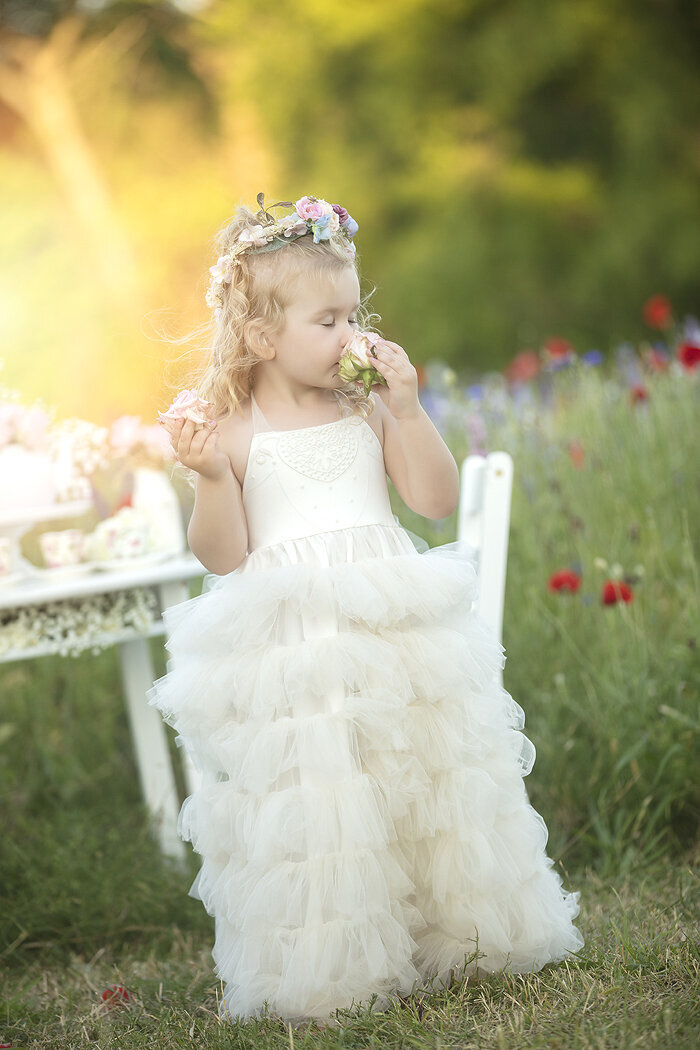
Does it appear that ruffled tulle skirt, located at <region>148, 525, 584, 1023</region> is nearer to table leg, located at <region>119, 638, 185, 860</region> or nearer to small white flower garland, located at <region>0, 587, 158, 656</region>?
small white flower garland, located at <region>0, 587, 158, 656</region>

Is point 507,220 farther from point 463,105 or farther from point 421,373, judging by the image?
point 421,373

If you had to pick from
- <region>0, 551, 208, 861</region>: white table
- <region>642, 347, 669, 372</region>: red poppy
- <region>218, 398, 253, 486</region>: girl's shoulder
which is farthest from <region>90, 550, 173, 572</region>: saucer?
<region>642, 347, 669, 372</region>: red poppy

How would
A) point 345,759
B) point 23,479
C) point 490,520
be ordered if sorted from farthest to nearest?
1. point 23,479
2. point 490,520
3. point 345,759

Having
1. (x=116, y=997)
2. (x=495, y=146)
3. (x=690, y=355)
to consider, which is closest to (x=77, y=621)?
(x=116, y=997)

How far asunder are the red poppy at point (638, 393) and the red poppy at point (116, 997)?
7.94 feet

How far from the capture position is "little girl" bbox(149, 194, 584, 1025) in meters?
1.90

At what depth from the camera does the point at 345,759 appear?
190 cm

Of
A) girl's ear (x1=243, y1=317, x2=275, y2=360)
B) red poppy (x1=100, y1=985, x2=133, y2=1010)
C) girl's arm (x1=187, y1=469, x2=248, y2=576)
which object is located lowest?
red poppy (x1=100, y1=985, x2=133, y2=1010)

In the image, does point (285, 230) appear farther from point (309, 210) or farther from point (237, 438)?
point (237, 438)

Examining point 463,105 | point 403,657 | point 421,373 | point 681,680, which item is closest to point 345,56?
point 463,105

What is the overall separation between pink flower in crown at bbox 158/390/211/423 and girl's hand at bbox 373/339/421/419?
0.32 metres

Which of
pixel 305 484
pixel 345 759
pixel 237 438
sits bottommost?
pixel 345 759

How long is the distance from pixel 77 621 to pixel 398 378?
46.3 inches

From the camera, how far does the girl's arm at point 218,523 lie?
6.49 feet
